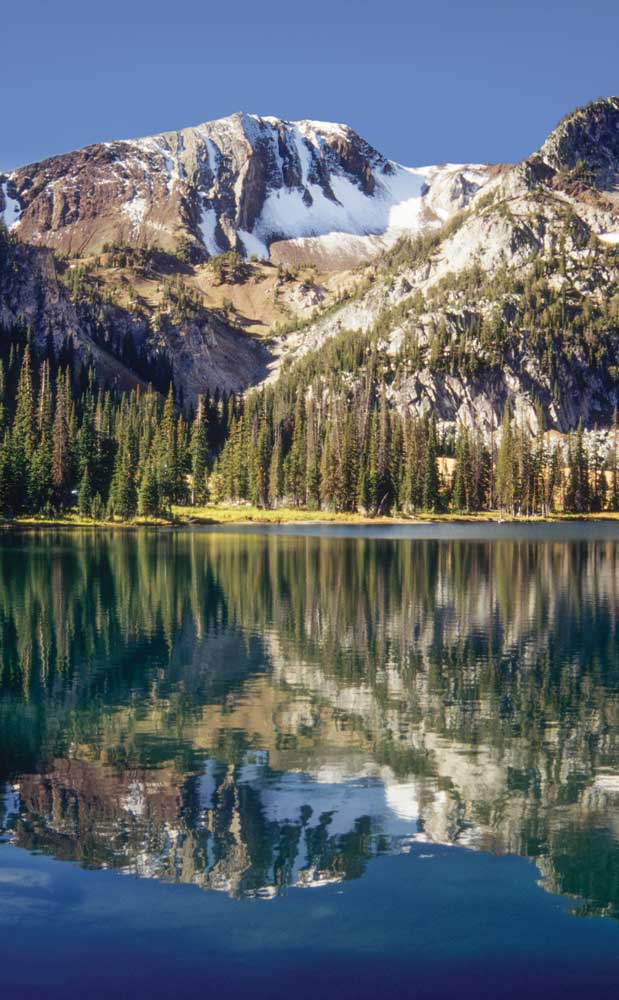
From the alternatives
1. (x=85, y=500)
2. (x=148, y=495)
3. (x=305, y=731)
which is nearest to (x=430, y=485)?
(x=148, y=495)

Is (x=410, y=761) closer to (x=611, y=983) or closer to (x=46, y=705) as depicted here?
(x=611, y=983)

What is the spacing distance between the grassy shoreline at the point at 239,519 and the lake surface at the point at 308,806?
4079 inches

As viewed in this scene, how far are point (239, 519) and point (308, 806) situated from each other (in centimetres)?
15468

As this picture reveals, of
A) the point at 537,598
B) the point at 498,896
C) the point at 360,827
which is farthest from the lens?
the point at 537,598

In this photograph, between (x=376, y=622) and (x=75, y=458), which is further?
(x=75, y=458)

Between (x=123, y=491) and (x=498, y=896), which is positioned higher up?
(x=123, y=491)

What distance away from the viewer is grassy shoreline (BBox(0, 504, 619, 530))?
149938 millimetres

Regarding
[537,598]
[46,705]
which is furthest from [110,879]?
[537,598]

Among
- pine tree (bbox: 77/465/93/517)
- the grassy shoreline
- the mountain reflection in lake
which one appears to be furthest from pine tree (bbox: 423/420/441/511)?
the mountain reflection in lake

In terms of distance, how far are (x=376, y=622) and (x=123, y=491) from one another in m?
113

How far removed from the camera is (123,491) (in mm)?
156875

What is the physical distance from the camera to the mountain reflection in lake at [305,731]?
62.0ft

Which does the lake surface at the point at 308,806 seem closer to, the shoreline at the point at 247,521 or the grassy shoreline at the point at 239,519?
the shoreline at the point at 247,521

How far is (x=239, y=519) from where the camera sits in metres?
175
